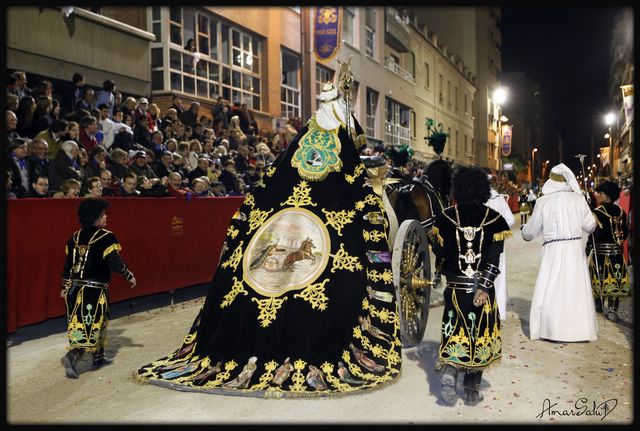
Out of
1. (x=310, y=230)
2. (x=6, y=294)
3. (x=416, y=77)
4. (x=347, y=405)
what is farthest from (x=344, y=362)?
(x=416, y=77)

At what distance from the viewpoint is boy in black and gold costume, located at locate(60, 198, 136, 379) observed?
18.0ft

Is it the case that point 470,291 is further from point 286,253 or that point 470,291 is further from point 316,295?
point 286,253

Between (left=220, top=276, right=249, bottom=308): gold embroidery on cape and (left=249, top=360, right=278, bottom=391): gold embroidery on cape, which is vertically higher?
(left=220, top=276, right=249, bottom=308): gold embroidery on cape

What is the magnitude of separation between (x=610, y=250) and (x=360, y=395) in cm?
527

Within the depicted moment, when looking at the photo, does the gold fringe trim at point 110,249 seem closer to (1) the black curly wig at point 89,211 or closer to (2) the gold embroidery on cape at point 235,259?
(1) the black curly wig at point 89,211

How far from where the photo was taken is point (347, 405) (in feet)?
14.5

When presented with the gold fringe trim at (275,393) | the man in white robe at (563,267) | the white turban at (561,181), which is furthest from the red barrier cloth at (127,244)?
the white turban at (561,181)

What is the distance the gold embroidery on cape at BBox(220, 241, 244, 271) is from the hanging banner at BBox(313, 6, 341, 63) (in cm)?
1431

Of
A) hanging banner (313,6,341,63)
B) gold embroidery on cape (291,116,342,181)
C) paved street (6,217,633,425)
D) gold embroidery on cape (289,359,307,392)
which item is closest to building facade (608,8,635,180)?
hanging banner (313,6,341,63)

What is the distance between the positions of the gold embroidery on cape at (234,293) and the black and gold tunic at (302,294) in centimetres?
1

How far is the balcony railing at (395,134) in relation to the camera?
29.0m

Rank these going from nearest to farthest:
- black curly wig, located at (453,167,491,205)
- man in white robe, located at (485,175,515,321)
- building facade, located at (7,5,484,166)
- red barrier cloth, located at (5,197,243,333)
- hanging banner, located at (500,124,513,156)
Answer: black curly wig, located at (453,167,491,205), red barrier cloth, located at (5,197,243,333), man in white robe, located at (485,175,515,321), building facade, located at (7,5,484,166), hanging banner, located at (500,124,513,156)

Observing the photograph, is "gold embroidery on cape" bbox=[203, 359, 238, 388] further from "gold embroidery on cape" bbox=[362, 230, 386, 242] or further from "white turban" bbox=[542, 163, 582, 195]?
"white turban" bbox=[542, 163, 582, 195]

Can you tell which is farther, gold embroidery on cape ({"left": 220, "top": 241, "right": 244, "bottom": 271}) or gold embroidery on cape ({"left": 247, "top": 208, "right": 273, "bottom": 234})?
gold embroidery on cape ({"left": 247, "top": 208, "right": 273, "bottom": 234})
